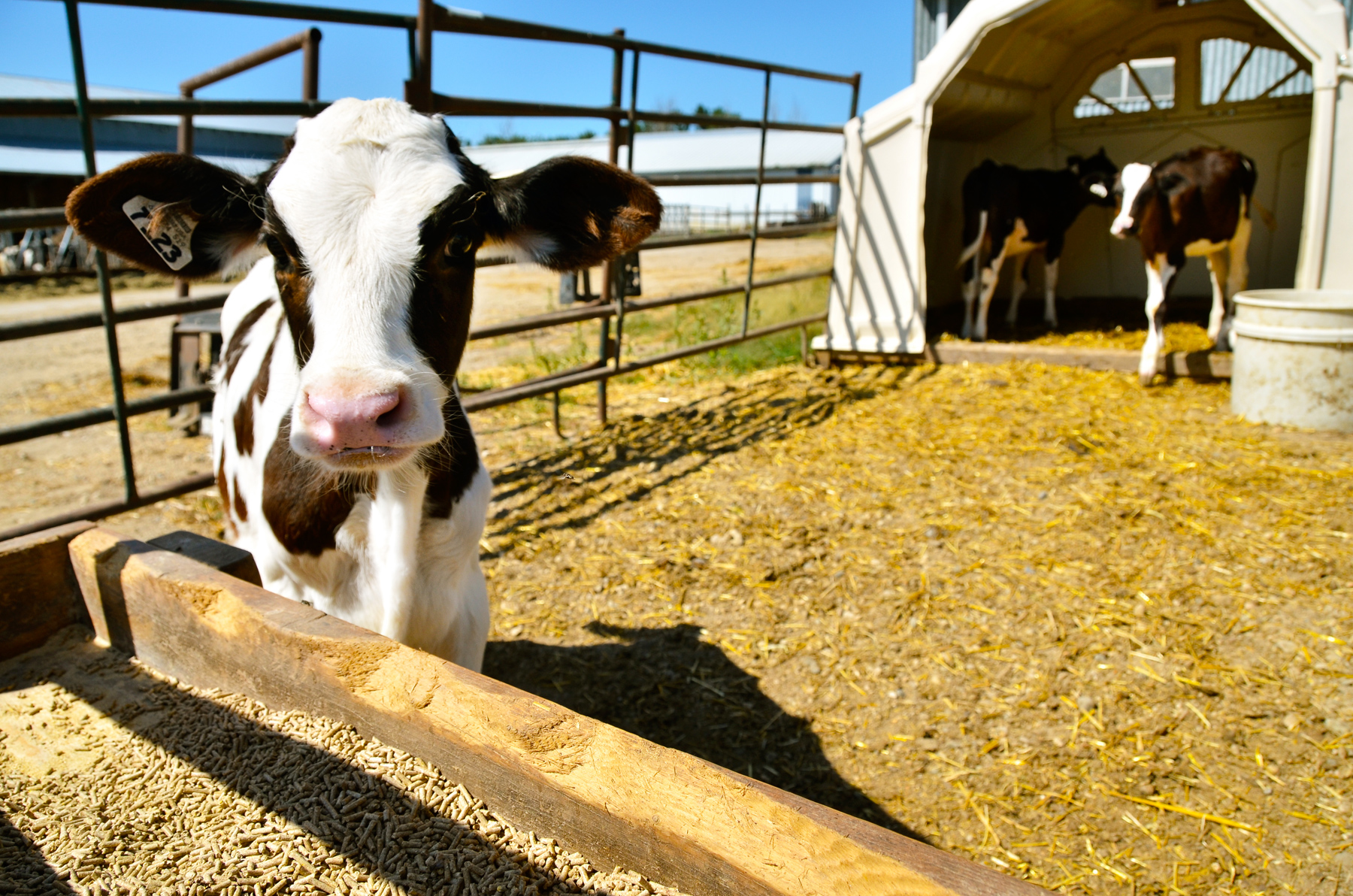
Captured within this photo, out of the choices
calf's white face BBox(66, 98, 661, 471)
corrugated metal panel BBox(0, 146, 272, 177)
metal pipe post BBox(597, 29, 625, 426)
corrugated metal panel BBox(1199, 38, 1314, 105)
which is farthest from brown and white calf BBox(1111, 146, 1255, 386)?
corrugated metal panel BBox(0, 146, 272, 177)

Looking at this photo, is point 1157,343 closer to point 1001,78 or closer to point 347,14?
point 1001,78

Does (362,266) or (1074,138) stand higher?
(1074,138)

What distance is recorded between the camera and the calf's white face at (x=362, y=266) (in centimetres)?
152

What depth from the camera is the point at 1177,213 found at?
635cm

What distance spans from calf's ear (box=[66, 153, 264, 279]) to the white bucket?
5.28 meters

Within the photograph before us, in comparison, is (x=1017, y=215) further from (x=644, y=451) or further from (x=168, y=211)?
(x=168, y=211)

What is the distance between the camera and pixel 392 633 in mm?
2066

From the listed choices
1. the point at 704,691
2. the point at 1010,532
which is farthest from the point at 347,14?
the point at 1010,532

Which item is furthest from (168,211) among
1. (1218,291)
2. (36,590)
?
(1218,291)

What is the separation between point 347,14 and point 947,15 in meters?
11.2

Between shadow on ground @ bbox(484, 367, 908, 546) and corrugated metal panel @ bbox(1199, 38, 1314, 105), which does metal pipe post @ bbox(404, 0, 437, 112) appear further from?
corrugated metal panel @ bbox(1199, 38, 1314, 105)

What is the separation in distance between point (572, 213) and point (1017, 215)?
6640mm

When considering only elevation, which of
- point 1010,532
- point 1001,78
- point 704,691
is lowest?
point 704,691

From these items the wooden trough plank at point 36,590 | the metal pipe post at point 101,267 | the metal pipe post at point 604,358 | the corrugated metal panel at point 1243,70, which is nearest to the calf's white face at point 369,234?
the wooden trough plank at point 36,590
